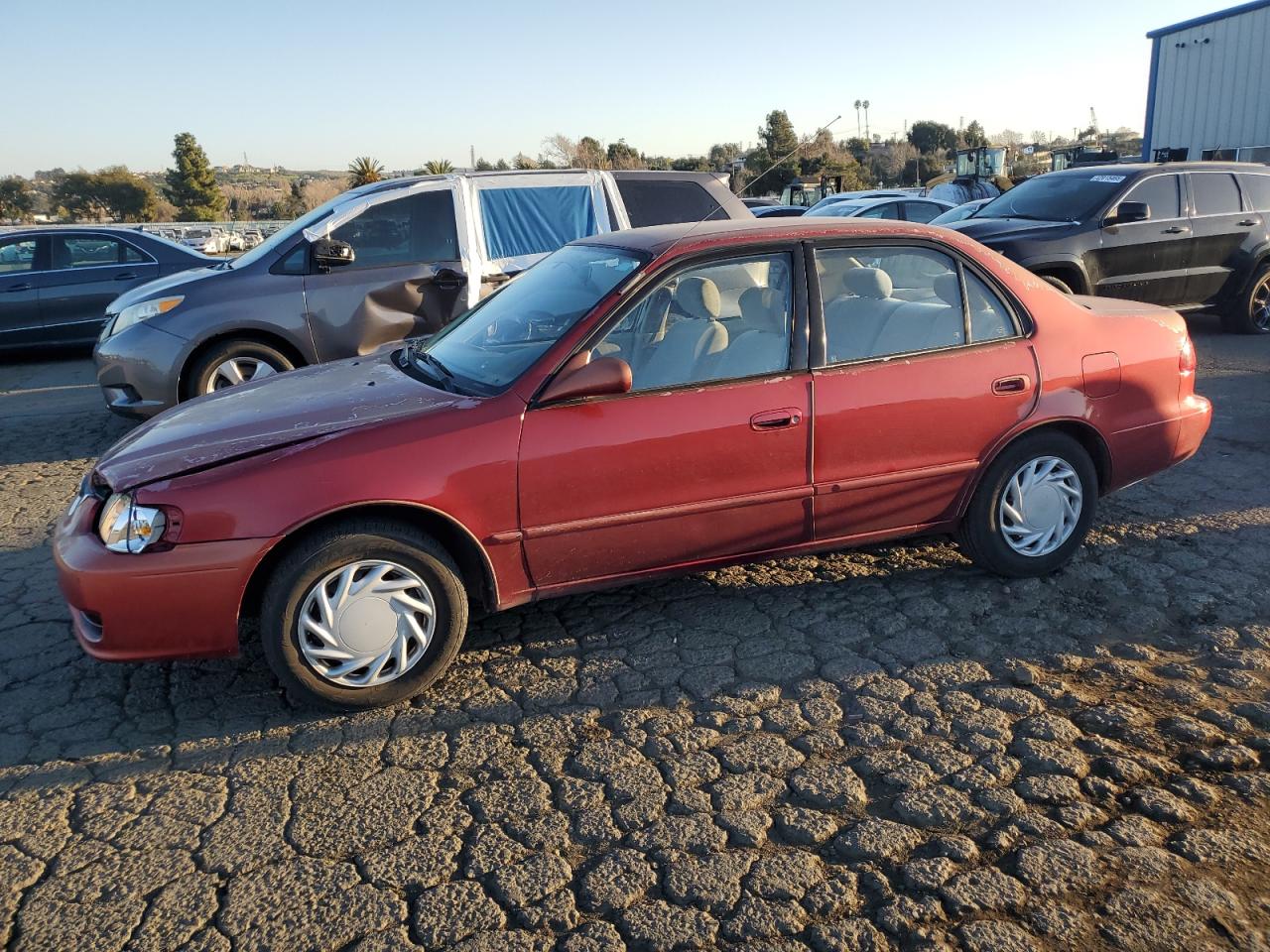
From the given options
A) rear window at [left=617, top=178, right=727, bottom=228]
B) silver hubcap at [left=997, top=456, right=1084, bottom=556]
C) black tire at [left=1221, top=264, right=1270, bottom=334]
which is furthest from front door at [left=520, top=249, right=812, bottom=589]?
black tire at [left=1221, top=264, right=1270, bottom=334]

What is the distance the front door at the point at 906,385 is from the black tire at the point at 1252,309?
750 cm

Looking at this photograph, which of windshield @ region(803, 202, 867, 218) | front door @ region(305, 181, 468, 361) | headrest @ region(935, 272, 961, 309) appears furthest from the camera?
windshield @ region(803, 202, 867, 218)

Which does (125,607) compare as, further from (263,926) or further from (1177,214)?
(1177,214)

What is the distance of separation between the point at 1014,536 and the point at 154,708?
3557 mm

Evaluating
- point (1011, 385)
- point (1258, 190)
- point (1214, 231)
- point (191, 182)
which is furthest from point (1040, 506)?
point (191, 182)

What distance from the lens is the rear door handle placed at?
425 centimetres

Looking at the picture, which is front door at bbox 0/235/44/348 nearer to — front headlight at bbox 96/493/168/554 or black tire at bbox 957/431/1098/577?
front headlight at bbox 96/493/168/554

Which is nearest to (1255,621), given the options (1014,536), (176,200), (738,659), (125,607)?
Answer: (1014,536)

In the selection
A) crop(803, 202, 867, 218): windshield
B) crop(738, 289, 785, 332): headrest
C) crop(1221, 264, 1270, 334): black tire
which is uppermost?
crop(803, 202, 867, 218): windshield

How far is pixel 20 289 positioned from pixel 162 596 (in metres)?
9.46

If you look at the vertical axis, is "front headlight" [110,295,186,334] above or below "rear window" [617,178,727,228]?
below

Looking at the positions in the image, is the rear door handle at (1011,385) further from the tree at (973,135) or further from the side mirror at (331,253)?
the tree at (973,135)

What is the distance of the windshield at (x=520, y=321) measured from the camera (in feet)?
12.9

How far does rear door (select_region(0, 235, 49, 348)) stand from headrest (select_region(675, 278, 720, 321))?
9.65 meters
